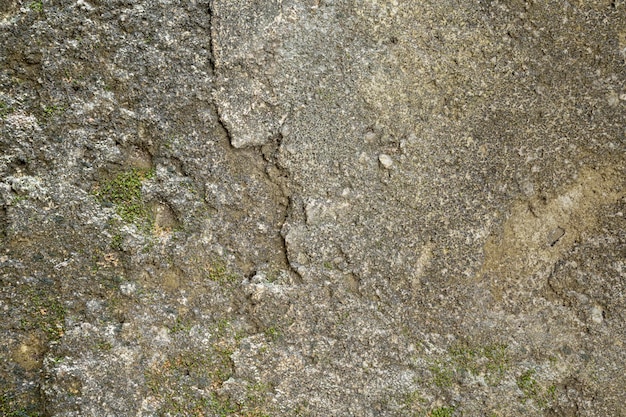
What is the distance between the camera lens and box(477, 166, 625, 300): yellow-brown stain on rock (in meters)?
1.71

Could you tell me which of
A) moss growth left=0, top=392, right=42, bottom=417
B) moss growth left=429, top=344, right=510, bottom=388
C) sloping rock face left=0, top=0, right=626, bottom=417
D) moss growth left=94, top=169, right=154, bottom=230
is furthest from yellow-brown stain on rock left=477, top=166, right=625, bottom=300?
moss growth left=0, top=392, right=42, bottom=417

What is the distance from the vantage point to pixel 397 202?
1695 millimetres

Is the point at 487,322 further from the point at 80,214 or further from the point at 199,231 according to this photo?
the point at 80,214

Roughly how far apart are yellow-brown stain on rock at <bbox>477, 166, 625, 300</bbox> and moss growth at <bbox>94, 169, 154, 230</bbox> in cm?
84

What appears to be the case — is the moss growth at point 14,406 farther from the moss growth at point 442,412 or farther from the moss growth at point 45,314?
the moss growth at point 442,412

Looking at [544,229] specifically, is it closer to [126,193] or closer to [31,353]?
[126,193]

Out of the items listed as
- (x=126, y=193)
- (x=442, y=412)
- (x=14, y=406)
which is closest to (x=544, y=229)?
(x=442, y=412)

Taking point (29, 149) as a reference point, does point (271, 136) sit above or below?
above

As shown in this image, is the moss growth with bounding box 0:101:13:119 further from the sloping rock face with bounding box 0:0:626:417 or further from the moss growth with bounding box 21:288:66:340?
the moss growth with bounding box 21:288:66:340

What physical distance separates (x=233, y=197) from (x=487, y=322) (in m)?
0.69

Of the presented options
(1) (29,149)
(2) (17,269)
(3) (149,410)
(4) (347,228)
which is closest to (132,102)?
(1) (29,149)

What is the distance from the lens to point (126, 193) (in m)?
1.67

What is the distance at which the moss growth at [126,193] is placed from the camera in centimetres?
167

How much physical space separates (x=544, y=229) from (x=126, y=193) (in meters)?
1.01
